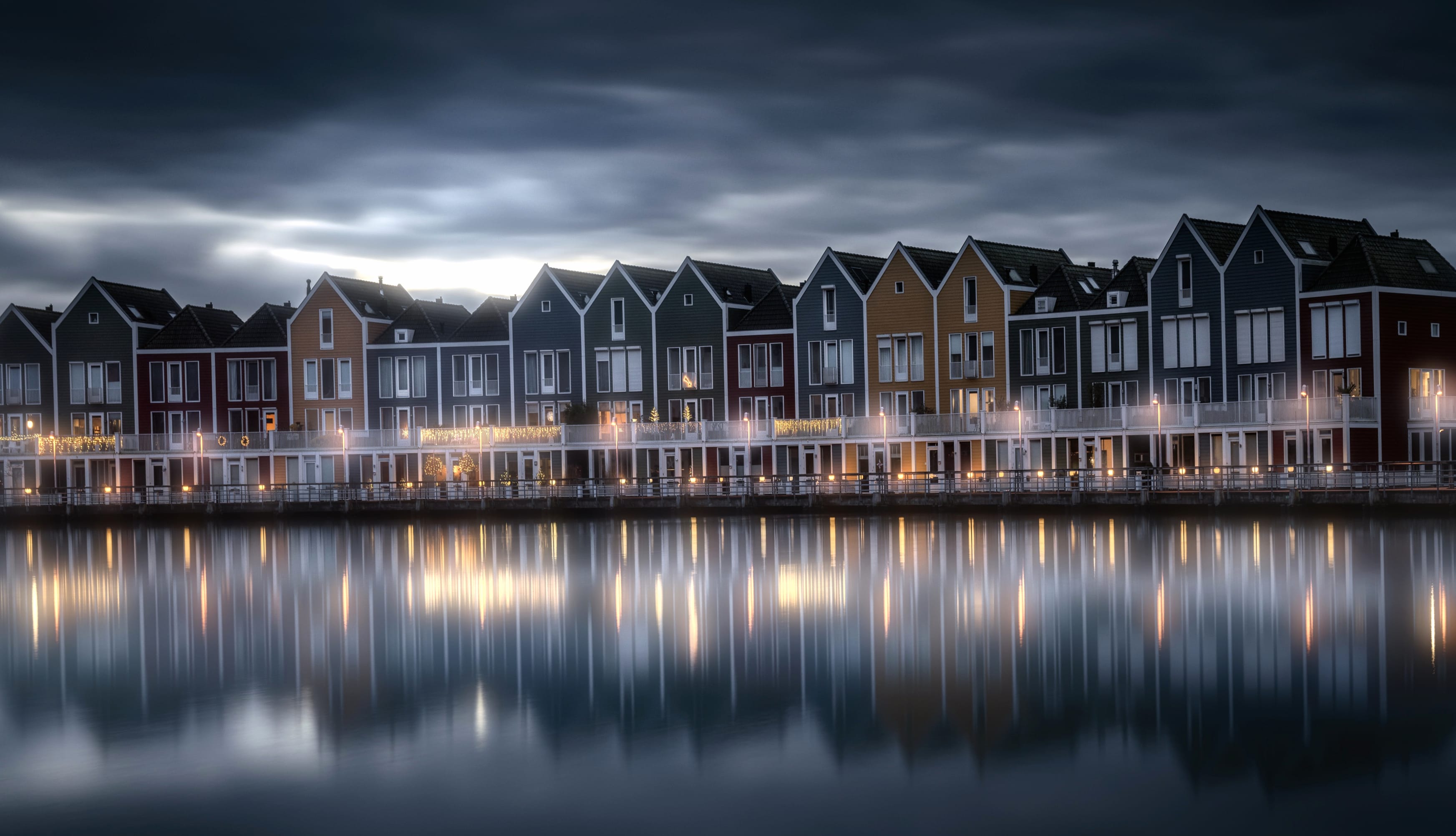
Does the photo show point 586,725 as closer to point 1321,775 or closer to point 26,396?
point 1321,775

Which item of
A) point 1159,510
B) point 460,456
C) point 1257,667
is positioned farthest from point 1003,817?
point 460,456

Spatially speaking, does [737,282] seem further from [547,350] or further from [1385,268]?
[1385,268]

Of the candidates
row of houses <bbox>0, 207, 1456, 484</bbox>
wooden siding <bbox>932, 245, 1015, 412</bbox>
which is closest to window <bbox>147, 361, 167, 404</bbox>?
row of houses <bbox>0, 207, 1456, 484</bbox>

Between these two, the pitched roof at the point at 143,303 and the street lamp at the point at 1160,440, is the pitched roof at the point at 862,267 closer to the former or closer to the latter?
the street lamp at the point at 1160,440

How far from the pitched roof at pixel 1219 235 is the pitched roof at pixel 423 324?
3558 centimetres

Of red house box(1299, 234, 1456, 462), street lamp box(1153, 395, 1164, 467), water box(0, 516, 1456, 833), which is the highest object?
red house box(1299, 234, 1456, 462)

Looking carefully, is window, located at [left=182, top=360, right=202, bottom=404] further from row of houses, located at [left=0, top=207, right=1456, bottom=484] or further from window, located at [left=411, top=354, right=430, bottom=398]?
window, located at [left=411, top=354, right=430, bottom=398]

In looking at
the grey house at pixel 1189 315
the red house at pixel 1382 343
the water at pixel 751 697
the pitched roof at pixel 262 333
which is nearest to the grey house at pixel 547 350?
the pitched roof at pixel 262 333

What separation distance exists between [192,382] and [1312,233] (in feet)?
174

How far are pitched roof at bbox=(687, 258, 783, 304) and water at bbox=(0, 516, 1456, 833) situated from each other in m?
39.6

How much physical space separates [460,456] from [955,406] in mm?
22942

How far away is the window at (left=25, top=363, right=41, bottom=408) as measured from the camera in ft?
280

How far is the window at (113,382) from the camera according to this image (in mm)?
84375

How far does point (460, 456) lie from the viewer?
77.2 m
